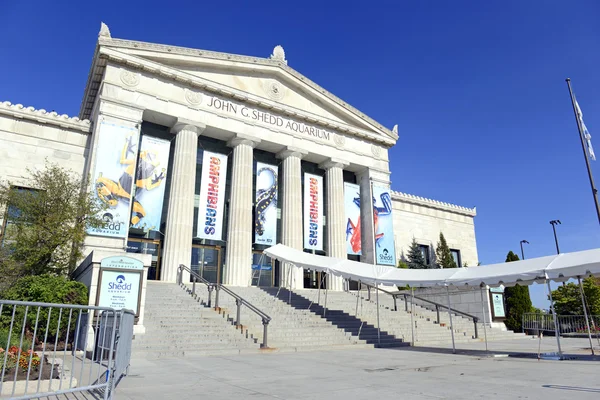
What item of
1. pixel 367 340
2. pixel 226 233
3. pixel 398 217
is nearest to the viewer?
pixel 367 340

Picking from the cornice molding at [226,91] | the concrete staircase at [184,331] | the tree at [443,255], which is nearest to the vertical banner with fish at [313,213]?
the cornice molding at [226,91]

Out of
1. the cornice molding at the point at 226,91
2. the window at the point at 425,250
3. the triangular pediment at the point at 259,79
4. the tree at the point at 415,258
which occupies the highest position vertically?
the triangular pediment at the point at 259,79

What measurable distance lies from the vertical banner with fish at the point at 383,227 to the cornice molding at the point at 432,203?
17.1ft

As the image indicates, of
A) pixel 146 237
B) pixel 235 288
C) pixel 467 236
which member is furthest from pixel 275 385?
pixel 467 236

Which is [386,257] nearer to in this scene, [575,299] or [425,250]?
[425,250]

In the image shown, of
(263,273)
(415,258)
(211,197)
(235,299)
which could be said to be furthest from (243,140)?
(415,258)

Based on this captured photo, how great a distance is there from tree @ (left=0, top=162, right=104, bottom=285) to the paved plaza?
8438 millimetres

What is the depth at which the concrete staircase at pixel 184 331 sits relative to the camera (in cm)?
1224

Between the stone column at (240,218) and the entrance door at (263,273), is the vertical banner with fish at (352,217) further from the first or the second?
the stone column at (240,218)

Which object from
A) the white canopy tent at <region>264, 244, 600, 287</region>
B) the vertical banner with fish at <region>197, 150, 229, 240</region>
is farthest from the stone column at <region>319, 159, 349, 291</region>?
the white canopy tent at <region>264, 244, 600, 287</region>

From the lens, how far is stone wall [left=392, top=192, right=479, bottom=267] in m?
36.3

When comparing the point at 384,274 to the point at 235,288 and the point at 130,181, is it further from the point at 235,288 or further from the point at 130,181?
the point at 130,181

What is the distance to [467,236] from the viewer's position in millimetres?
41250

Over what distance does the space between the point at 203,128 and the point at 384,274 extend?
1436 centimetres
